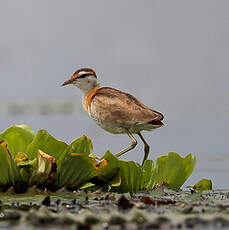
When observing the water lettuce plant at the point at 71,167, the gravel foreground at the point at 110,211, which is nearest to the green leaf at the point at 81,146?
the water lettuce plant at the point at 71,167

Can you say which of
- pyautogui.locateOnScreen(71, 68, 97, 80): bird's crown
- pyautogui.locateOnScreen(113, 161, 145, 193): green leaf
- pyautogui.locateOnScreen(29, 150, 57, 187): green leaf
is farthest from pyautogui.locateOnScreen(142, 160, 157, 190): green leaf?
pyautogui.locateOnScreen(71, 68, 97, 80): bird's crown

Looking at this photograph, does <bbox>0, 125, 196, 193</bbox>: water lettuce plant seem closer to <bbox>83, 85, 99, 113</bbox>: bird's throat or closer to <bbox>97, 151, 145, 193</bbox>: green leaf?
<bbox>97, 151, 145, 193</bbox>: green leaf

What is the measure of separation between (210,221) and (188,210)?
0.41 m

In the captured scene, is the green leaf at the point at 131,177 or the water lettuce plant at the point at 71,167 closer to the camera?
the water lettuce plant at the point at 71,167

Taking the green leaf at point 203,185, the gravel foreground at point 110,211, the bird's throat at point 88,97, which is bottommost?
the gravel foreground at point 110,211

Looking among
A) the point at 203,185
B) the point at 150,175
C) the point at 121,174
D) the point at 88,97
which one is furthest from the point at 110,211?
the point at 88,97

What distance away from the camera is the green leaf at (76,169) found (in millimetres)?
6738

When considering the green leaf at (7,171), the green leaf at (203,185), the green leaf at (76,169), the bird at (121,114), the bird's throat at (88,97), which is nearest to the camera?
the green leaf at (7,171)

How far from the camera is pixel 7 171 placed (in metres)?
6.61

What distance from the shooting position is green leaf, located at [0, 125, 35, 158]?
7301 millimetres

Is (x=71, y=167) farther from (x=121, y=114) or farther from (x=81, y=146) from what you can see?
(x=121, y=114)

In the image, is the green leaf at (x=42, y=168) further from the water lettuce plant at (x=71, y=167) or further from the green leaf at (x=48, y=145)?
the green leaf at (x=48, y=145)

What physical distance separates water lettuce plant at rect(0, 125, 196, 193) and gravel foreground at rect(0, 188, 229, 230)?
0.54ft

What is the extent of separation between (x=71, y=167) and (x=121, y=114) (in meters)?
2.25
